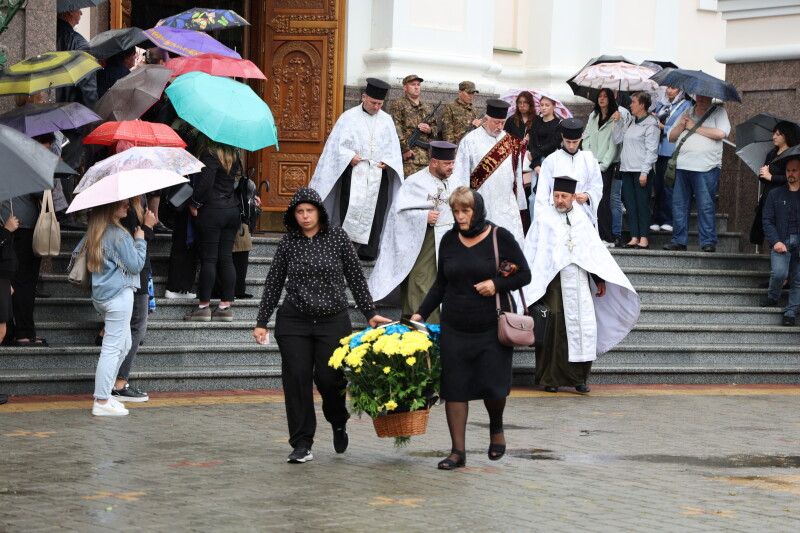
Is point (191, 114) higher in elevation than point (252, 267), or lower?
higher

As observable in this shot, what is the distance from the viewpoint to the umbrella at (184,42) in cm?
1338

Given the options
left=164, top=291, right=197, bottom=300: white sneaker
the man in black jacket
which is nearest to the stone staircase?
left=164, top=291, right=197, bottom=300: white sneaker

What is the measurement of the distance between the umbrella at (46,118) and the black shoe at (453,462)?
483cm

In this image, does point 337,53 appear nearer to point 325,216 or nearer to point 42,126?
point 42,126

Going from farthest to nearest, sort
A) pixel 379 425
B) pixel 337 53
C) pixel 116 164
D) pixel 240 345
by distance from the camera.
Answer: pixel 337 53 → pixel 240 345 → pixel 116 164 → pixel 379 425

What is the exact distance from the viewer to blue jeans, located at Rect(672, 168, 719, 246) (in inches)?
612

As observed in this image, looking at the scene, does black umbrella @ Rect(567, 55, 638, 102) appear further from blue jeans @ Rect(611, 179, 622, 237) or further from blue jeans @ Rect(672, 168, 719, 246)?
blue jeans @ Rect(672, 168, 719, 246)

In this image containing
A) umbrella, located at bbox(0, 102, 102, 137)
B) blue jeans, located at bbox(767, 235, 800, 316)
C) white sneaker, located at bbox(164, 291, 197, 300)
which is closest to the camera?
umbrella, located at bbox(0, 102, 102, 137)

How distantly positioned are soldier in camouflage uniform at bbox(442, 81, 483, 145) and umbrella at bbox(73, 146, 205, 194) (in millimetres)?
5089

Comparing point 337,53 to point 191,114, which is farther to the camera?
point 337,53

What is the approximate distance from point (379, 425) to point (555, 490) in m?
1.33

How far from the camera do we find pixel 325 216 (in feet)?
29.1

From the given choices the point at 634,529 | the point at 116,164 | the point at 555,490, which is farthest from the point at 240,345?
the point at 634,529

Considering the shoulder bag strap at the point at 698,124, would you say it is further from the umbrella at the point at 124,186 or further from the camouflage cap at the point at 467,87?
the umbrella at the point at 124,186
